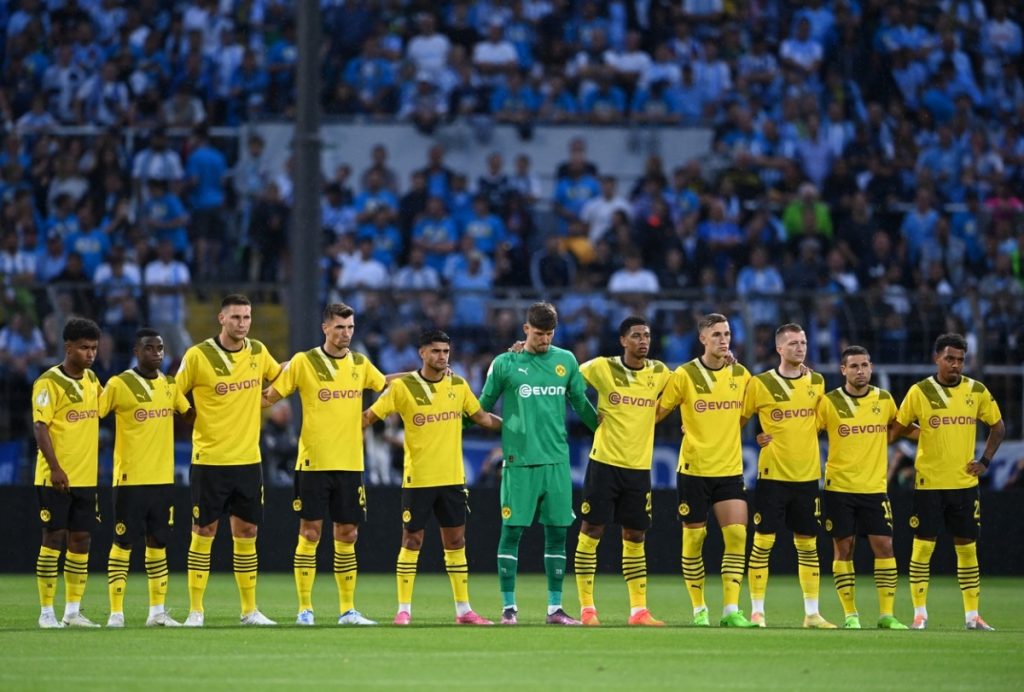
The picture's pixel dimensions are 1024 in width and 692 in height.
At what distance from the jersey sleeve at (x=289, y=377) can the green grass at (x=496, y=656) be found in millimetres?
1798

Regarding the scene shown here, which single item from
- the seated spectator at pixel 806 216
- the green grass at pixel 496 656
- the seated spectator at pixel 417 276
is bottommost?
the green grass at pixel 496 656

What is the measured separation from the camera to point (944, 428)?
1441 cm

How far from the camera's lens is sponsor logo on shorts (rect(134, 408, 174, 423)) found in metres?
13.5

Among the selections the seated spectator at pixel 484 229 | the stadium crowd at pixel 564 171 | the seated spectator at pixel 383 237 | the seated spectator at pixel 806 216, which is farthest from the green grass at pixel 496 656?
the seated spectator at pixel 806 216

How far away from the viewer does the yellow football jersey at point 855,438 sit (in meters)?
14.0

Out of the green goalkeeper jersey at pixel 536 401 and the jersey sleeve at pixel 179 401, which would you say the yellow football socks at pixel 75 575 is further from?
the green goalkeeper jersey at pixel 536 401

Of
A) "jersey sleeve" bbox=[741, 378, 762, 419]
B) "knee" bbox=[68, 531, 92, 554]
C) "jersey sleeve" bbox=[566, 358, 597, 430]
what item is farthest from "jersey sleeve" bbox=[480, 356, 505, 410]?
"knee" bbox=[68, 531, 92, 554]

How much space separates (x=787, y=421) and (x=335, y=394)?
11.4 ft

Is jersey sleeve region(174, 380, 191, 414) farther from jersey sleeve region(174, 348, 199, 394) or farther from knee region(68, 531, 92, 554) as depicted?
knee region(68, 531, 92, 554)

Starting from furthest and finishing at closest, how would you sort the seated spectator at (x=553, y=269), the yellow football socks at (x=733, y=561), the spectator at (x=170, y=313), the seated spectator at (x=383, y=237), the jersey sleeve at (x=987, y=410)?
the seated spectator at (x=383, y=237) → the seated spectator at (x=553, y=269) → the spectator at (x=170, y=313) → the jersey sleeve at (x=987, y=410) → the yellow football socks at (x=733, y=561)

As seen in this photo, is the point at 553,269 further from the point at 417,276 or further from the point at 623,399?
the point at 623,399

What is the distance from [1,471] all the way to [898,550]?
32.6ft

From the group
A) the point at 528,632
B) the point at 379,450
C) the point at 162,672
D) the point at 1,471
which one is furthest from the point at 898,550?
the point at 162,672

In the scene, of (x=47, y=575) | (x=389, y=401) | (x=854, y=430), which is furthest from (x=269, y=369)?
(x=854, y=430)
